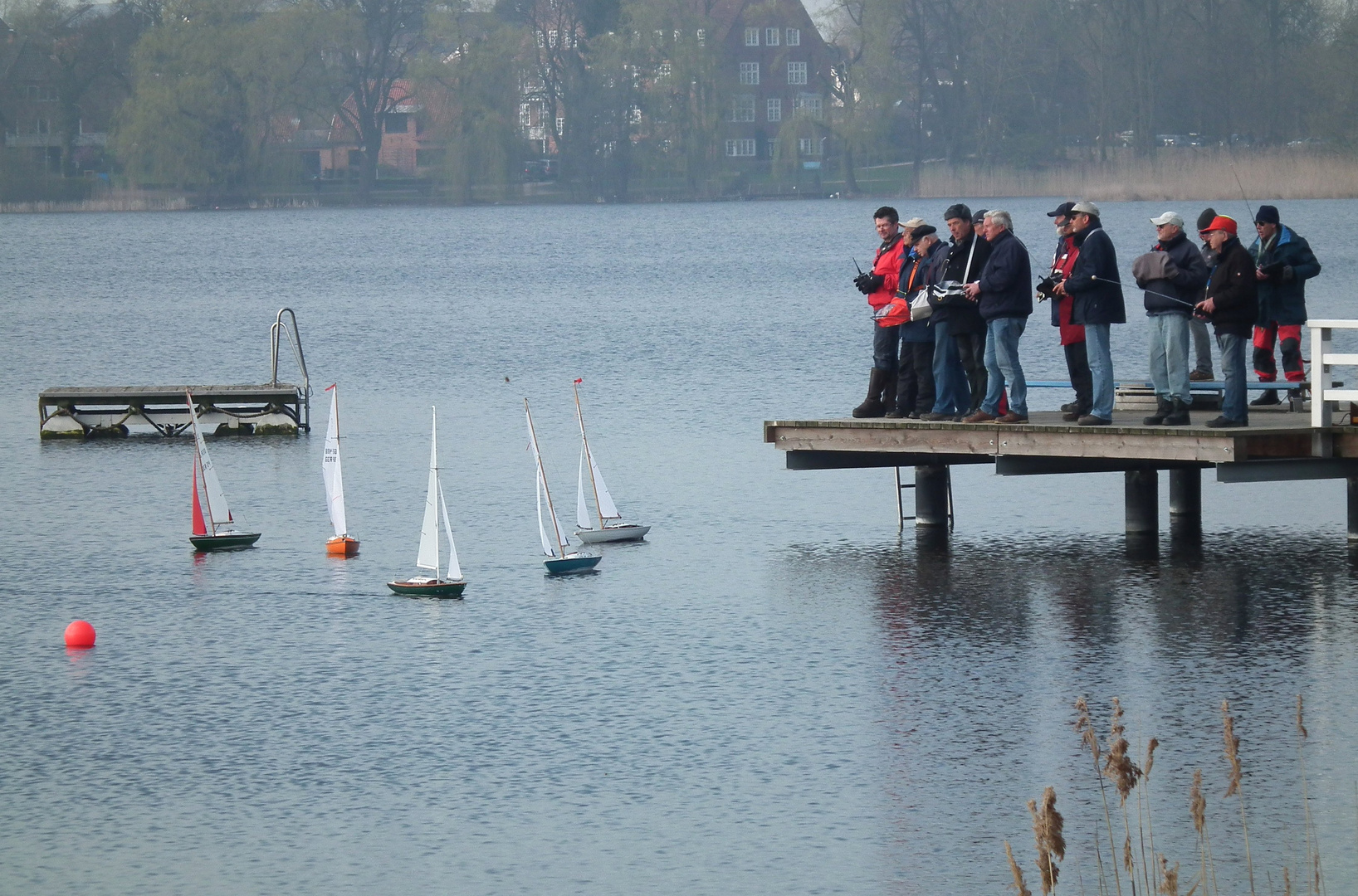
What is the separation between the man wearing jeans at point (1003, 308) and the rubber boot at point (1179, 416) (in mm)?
1140

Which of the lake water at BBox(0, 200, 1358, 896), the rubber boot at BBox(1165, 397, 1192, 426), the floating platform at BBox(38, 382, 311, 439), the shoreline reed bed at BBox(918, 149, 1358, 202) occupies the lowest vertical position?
the lake water at BBox(0, 200, 1358, 896)

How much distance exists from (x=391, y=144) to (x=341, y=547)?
449ft

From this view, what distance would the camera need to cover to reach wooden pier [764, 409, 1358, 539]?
1603 cm

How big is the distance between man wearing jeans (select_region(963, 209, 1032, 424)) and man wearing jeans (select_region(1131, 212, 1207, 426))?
Answer: 2.92 ft

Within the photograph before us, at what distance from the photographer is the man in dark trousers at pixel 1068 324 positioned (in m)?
16.2

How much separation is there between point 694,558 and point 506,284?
5560 centimetres

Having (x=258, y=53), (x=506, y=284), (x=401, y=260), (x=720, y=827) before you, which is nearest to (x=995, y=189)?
(x=258, y=53)

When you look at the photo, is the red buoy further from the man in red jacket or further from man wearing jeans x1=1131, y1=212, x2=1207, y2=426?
man wearing jeans x1=1131, y1=212, x2=1207, y2=426

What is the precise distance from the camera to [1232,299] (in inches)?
618

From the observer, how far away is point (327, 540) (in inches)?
796

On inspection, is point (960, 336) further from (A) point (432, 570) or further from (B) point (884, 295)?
(A) point (432, 570)

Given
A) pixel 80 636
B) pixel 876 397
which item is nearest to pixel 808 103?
pixel 876 397

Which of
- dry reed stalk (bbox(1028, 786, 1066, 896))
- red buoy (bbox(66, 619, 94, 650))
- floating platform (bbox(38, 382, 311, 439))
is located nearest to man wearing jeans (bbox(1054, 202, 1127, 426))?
red buoy (bbox(66, 619, 94, 650))

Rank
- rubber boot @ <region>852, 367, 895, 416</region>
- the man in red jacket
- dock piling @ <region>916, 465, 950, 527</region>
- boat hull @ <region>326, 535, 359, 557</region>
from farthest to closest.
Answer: dock piling @ <region>916, 465, 950, 527</region>, boat hull @ <region>326, 535, 359, 557</region>, rubber boot @ <region>852, 367, 895, 416</region>, the man in red jacket
